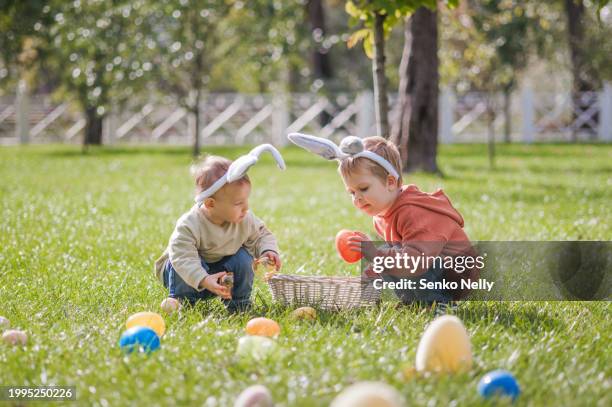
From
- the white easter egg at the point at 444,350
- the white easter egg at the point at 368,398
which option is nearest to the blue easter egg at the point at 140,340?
the white easter egg at the point at 444,350

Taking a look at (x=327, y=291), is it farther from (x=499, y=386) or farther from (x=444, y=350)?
(x=499, y=386)

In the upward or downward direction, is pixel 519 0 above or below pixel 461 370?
above

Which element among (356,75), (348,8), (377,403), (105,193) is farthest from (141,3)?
(377,403)

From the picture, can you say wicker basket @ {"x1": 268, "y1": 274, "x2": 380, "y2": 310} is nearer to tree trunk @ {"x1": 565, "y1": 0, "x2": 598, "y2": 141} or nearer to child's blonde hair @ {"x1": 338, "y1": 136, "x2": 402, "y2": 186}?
child's blonde hair @ {"x1": 338, "y1": 136, "x2": 402, "y2": 186}

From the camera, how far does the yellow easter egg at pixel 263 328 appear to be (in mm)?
3014

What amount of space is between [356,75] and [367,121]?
282cm

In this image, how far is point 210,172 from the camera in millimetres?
3537

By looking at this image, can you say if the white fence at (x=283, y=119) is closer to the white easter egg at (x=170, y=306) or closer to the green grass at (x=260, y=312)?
the green grass at (x=260, y=312)

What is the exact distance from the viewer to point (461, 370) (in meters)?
2.54

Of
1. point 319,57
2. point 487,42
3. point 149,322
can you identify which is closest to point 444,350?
point 149,322

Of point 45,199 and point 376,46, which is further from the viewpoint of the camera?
point 45,199

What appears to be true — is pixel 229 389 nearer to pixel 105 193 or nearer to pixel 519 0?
pixel 105 193

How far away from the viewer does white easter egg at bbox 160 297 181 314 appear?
11.5 feet

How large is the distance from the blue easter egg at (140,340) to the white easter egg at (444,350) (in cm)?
97
